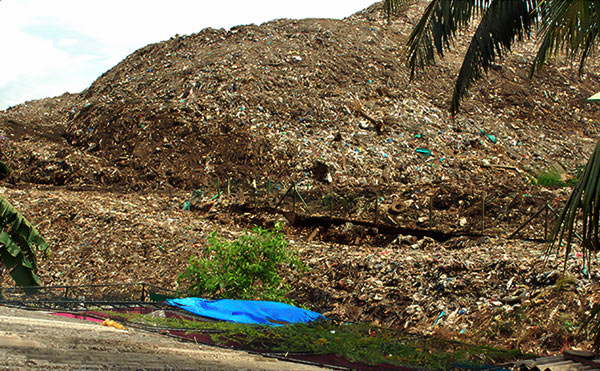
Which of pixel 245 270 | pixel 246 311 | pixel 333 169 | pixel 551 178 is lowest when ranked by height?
pixel 551 178

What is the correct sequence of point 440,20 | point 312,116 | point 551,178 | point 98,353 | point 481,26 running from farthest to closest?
point 312,116 → point 551,178 → point 481,26 → point 440,20 → point 98,353

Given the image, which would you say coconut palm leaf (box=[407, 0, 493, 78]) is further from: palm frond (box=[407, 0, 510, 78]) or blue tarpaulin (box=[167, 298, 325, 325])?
blue tarpaulin (box=[167, 298, 325, 325])

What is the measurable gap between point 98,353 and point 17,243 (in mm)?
5249

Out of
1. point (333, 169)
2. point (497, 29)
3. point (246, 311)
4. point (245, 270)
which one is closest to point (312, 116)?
point (333, 169)

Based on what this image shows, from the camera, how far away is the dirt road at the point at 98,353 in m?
2.83

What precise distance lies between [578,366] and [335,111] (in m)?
14.2

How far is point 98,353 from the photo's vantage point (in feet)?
10.8

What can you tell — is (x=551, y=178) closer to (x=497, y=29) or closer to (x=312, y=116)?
(x=312, y=116)

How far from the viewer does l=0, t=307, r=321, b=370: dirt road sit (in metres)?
2.83

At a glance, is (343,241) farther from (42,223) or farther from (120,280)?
(42,223)

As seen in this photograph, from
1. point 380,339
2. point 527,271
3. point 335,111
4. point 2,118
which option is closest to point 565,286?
point 527,271

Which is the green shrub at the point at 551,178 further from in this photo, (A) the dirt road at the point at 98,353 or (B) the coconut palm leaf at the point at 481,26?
(A) the dirt road at the point at 98,353

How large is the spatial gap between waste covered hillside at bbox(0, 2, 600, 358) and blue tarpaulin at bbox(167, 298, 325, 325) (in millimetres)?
1551

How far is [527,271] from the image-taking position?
24.3ft
